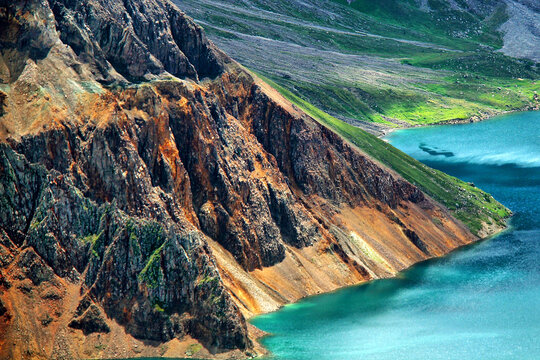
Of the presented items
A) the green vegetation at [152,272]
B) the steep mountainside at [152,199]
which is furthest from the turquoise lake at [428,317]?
the green vegetation at [152,272]

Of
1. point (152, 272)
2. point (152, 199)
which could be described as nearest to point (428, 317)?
point (152, 272)

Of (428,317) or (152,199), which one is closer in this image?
(152,199)

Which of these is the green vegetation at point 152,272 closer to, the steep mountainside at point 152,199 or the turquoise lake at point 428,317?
the steep mountainside at point 152,199

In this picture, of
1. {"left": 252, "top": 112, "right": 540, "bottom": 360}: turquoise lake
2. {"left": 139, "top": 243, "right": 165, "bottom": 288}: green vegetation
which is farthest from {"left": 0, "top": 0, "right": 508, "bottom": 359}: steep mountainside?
{"left": 252, "top": 112, "right": 540, "bottom": 360}: turquoise lake

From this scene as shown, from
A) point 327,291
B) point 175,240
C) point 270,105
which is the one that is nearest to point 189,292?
point 175,240

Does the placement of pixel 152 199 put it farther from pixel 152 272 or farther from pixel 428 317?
pixel 428 317

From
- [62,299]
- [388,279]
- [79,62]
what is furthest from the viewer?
[388,279]

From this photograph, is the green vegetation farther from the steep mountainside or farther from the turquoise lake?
the turquoise lake

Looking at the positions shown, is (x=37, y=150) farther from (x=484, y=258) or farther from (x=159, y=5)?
(x=484, y=258)
